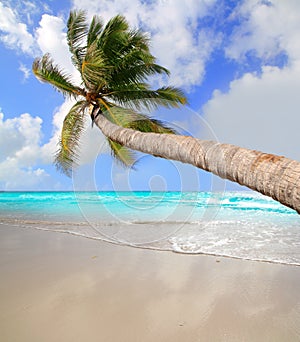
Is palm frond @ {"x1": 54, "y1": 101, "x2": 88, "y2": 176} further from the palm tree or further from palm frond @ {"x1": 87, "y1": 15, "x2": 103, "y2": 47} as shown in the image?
palm frond @ {"x1": 87, "y1": 15, "x2": 103, "y2": 47}

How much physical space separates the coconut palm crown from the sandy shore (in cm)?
326

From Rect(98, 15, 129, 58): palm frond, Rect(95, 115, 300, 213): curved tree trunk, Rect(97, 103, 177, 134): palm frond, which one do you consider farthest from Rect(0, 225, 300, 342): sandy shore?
Rect(98, 15, 129, 58): palm frond

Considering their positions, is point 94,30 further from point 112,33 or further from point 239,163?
point 239,163

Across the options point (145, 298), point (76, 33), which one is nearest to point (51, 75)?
point (76, 33)

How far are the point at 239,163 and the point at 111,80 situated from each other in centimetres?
557

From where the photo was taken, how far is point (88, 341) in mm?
2951

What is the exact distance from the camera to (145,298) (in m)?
4.15

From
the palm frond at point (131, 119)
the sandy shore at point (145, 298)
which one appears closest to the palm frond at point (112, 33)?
the palm frond at point (131, 119)

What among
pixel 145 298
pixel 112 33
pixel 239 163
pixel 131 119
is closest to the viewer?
pixel 239 163

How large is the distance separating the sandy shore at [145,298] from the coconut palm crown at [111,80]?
3257 millimetres

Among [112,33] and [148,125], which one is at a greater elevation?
[112,33]

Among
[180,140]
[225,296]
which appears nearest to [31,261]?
[225,296]

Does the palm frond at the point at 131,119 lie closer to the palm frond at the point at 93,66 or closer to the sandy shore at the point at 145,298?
the palm frond at the point at 93,66

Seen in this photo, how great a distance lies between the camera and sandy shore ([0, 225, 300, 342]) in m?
3.19
